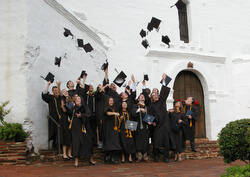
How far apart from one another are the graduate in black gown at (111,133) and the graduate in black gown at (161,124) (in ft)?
3.63

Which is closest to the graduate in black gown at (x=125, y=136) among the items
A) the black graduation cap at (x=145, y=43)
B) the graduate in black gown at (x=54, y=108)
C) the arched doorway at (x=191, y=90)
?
the graduate in black gown at (x=54, y=108)

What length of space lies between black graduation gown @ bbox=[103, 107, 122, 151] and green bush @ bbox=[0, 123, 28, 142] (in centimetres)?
187

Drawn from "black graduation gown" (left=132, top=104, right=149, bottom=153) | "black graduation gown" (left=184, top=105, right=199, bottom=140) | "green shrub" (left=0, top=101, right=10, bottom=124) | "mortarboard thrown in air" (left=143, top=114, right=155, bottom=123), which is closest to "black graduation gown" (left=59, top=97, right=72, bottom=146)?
"green shrub" (left=0, top=101, right=10, bottom=124)

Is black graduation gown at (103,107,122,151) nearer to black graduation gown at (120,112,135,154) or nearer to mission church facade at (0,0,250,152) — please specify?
black graduation gown at (120,112,135,154)

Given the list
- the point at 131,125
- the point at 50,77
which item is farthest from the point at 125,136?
the point at 50,77

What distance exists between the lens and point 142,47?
12.4m

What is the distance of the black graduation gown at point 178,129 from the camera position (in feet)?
30.2

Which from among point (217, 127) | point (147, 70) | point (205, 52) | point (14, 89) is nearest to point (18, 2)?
point (14, 89)

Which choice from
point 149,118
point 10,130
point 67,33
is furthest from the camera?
point 67,33

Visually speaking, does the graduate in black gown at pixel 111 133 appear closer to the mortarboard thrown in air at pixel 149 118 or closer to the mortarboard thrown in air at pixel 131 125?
the mortarboard thrown in air at pixel 131 125

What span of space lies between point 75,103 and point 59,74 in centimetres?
177

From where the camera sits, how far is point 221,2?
45.7 ft

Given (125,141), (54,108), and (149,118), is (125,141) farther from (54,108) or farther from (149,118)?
(54,108)

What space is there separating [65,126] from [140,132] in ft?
6.48
